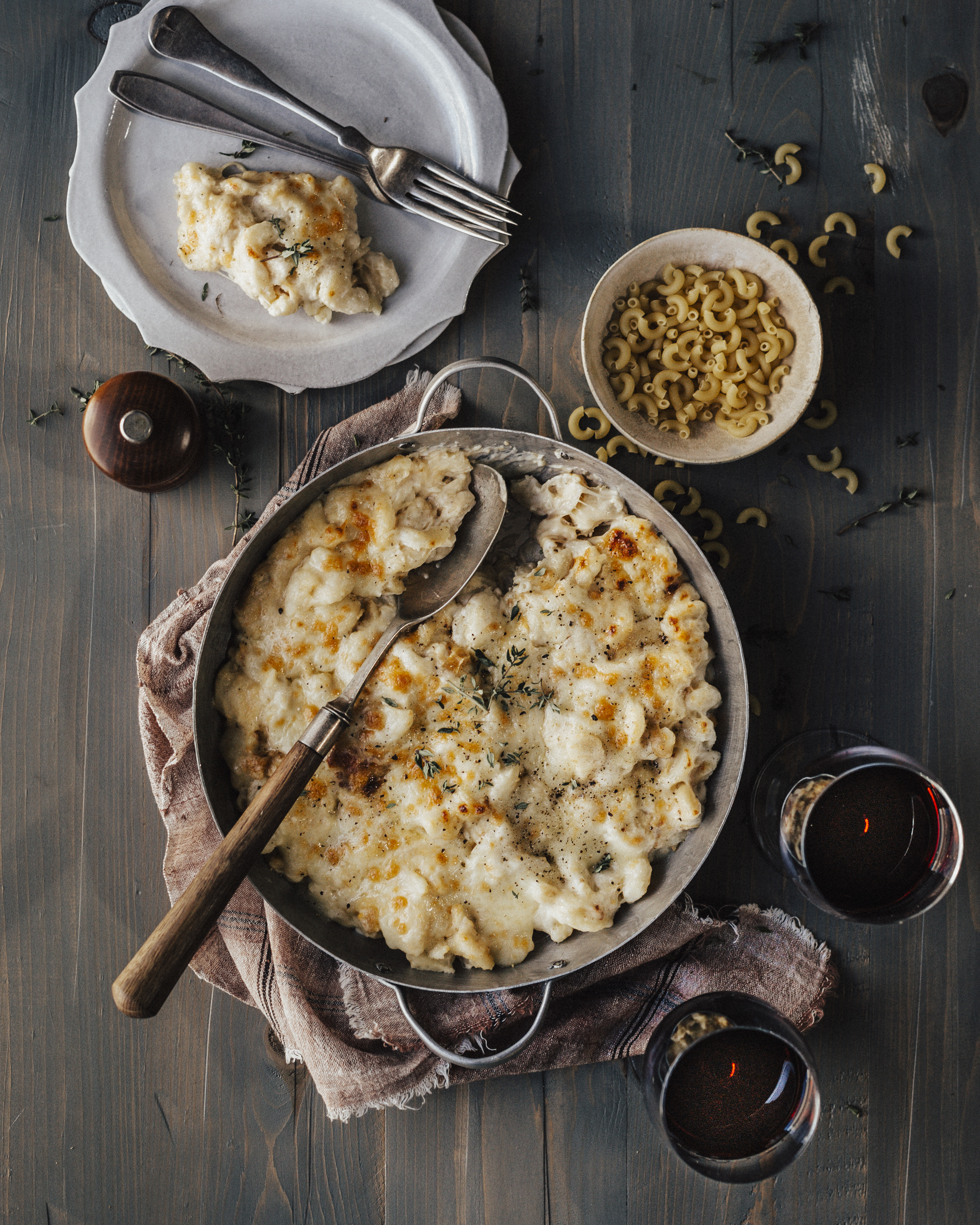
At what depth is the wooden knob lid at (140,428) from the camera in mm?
2254

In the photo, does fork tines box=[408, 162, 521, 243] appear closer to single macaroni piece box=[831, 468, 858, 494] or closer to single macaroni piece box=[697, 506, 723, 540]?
single macaroni piece box=[697, 506, 723, 540]

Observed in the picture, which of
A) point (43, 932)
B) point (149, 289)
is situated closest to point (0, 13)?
point (149, 289)

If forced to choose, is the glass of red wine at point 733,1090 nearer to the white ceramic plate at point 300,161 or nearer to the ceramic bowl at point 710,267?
the ceramic bowl at point 710,267

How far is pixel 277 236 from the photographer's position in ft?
7.23

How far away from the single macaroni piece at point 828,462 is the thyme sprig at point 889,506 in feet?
0.56

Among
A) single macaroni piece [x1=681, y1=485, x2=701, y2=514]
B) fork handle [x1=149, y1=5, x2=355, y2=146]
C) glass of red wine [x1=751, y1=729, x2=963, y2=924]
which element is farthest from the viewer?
single macaroni piece [x1=681, y1=485, x2=701, y2=514]

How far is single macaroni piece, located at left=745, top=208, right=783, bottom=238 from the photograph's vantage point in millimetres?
2398

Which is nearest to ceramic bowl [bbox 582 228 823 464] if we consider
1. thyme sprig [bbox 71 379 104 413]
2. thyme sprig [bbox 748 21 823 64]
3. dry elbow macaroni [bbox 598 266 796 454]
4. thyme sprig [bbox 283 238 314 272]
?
dry elbow macaroni [bbox 598 266 796 454]

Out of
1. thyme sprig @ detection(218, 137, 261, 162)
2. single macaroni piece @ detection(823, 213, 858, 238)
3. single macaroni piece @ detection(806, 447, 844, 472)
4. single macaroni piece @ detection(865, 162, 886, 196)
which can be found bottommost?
single macaroni piece @ detection(806, 447, 844, 472)

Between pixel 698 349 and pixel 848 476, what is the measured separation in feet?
1.93

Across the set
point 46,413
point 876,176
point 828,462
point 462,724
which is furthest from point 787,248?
point 46,413

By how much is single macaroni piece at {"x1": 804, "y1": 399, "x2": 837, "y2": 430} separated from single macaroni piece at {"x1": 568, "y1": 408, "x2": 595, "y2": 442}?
2.11ft

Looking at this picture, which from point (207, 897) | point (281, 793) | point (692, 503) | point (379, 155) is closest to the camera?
point (207, 897)

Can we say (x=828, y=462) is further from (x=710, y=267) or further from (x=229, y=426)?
(x=229, y=426)
